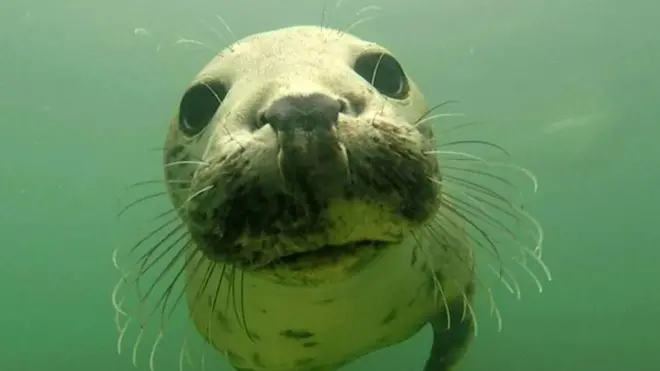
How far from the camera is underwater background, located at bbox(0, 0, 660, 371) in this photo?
11.4 m

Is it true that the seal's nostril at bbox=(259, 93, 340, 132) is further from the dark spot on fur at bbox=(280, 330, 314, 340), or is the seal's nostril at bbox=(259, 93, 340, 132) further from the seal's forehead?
the dark spot on fur at bbox=(280, 330, 314, 340)

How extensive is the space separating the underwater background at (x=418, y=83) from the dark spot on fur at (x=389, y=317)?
309 cm

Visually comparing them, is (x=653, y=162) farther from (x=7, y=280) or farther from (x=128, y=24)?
(x=7, y=280)

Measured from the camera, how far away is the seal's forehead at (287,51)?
227 cm

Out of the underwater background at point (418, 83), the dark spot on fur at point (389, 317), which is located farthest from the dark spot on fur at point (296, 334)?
the underwater background at point (418, 83)

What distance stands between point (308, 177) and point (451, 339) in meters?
2.70

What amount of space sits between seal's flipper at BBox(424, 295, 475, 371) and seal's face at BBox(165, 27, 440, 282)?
1.91m

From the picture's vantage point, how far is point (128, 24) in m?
11.4

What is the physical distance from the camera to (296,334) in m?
3.04

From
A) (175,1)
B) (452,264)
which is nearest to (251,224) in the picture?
(452,264)

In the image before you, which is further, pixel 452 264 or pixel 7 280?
pixel 7 280

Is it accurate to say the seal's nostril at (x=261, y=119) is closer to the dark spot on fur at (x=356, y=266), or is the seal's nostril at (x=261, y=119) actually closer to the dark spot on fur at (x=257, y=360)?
the dark spot on fur at (x=356, y=266)

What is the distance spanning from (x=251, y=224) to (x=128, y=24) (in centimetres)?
1044

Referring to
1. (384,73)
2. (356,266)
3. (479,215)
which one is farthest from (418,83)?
(356,266)
